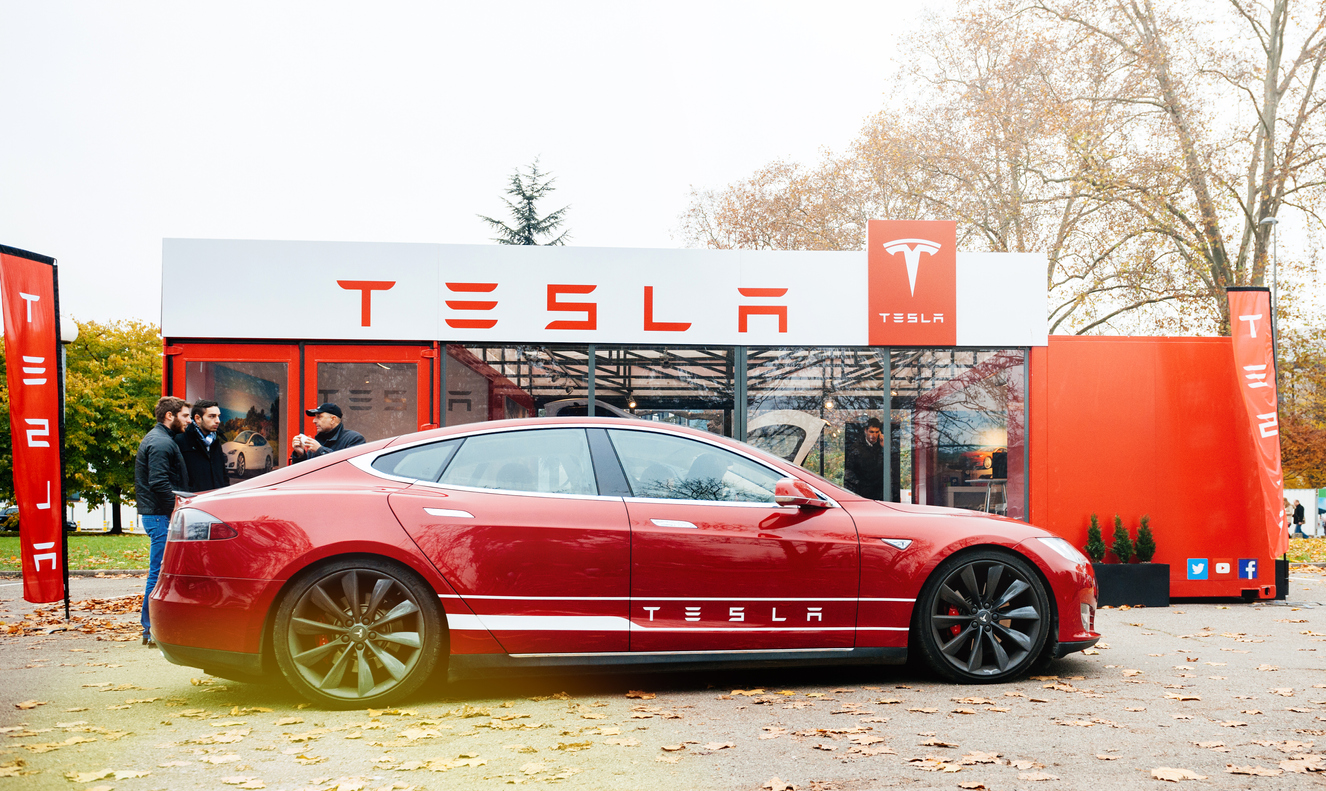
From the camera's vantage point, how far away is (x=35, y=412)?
7.46 m

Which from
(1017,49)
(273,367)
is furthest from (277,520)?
(1017,49)

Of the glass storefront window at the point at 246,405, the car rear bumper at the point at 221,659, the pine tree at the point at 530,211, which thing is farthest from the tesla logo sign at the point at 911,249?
the pine tree at the point at 530,211

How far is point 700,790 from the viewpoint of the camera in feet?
11.1

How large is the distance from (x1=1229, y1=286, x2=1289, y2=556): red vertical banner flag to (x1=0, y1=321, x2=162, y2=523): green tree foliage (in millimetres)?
41571

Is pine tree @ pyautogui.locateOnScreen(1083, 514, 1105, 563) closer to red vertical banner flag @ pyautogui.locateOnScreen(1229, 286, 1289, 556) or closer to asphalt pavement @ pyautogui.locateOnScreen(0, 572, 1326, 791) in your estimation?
red vertical banner flag @ pyautogui.locateOnScreen(1229, 286, 1289, 556)

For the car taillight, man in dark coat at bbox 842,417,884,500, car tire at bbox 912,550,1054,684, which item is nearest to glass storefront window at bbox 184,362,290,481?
the car taillight

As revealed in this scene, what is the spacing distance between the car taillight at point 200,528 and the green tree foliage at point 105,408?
41046 millimetres

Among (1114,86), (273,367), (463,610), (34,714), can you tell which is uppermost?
(1114,86)

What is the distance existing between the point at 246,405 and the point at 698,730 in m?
6.46

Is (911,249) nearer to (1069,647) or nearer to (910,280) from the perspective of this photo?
(910,280)

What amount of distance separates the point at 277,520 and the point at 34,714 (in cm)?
151

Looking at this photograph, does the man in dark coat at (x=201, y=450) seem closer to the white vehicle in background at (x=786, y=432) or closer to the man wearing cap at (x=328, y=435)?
the man wearing cap at (x=328, y=435)

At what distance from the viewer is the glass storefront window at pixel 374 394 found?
30.1 ft

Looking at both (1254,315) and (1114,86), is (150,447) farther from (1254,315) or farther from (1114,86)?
(1114,86)
